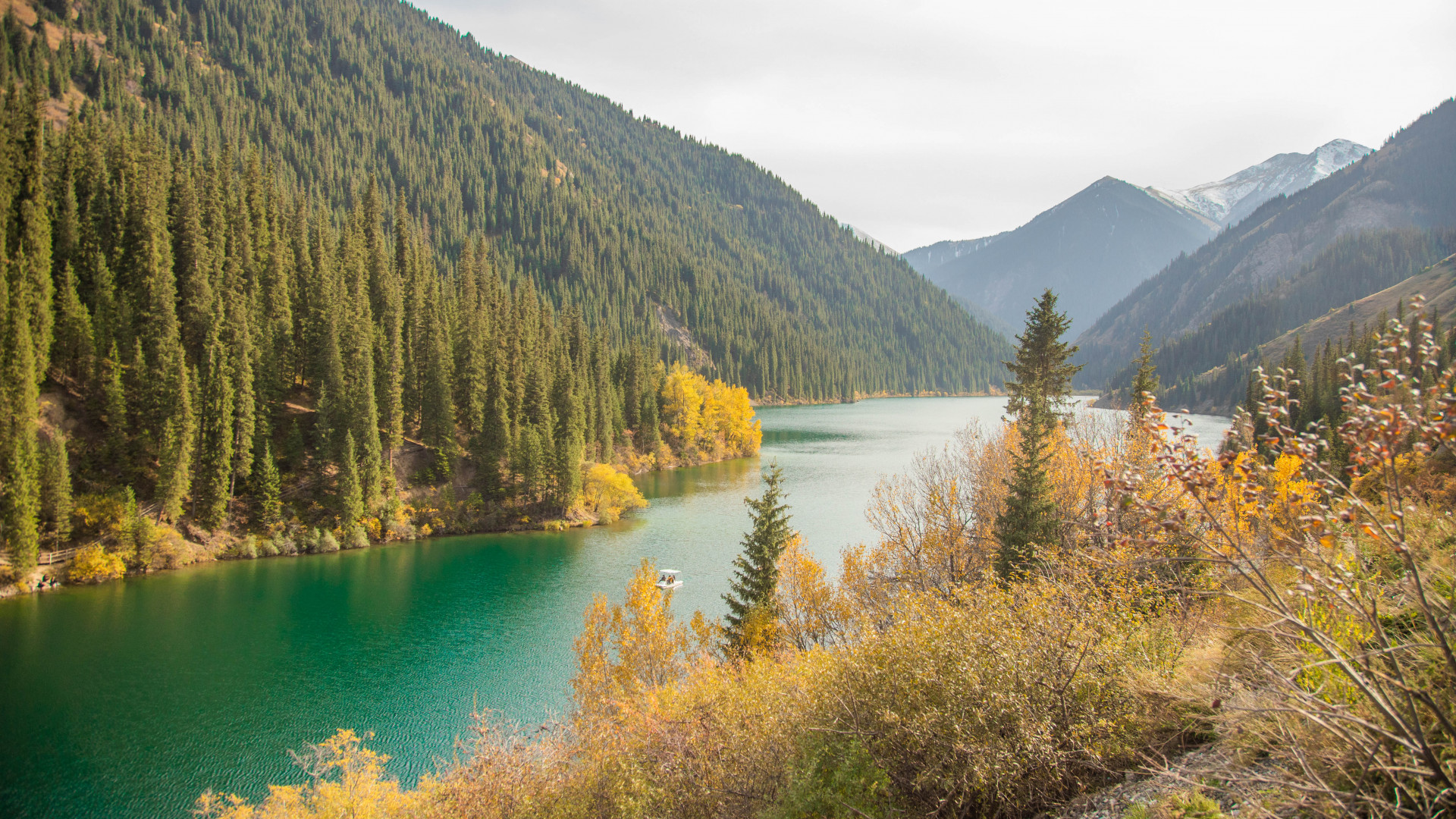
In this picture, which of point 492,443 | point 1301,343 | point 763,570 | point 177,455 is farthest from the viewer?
point 1301,343

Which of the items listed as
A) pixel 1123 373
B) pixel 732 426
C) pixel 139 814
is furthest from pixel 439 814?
pixel 1123 373

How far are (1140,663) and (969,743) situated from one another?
3615 millimetres

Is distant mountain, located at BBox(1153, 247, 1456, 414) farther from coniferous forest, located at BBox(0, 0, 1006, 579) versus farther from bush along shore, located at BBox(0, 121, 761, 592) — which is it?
bush along shore, located at BBox(0, 121, 761, 592)

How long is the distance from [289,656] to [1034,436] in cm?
3510

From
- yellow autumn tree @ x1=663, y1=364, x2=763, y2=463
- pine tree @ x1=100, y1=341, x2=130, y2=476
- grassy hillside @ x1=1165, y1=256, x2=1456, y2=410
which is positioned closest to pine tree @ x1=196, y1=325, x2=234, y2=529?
pine tree @ x1=100, y1=341, x2=130, y2=476

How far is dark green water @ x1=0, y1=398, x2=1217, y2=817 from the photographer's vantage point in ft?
77.8

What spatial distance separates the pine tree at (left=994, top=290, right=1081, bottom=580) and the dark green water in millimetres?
15767

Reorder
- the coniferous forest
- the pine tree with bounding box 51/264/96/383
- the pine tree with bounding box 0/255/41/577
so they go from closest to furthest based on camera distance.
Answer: the pine tree with bounding box 0/255/41/577 → the coniferous forest → the pine tree with bounding box 51/264/96/383

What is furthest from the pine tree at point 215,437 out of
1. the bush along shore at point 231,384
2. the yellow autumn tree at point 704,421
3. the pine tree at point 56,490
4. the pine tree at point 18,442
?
the yellow autumn tree at point 704,421

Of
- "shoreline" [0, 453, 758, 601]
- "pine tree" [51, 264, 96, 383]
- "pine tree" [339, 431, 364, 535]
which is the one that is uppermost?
"pine tree" [51, 264, 96, 383]

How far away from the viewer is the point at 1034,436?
26234 millimetres

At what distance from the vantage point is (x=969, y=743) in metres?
12.0

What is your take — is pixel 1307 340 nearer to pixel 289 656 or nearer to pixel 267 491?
pixel 267 491

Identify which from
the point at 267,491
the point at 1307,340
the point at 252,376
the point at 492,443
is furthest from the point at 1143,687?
the point at 1307,340
